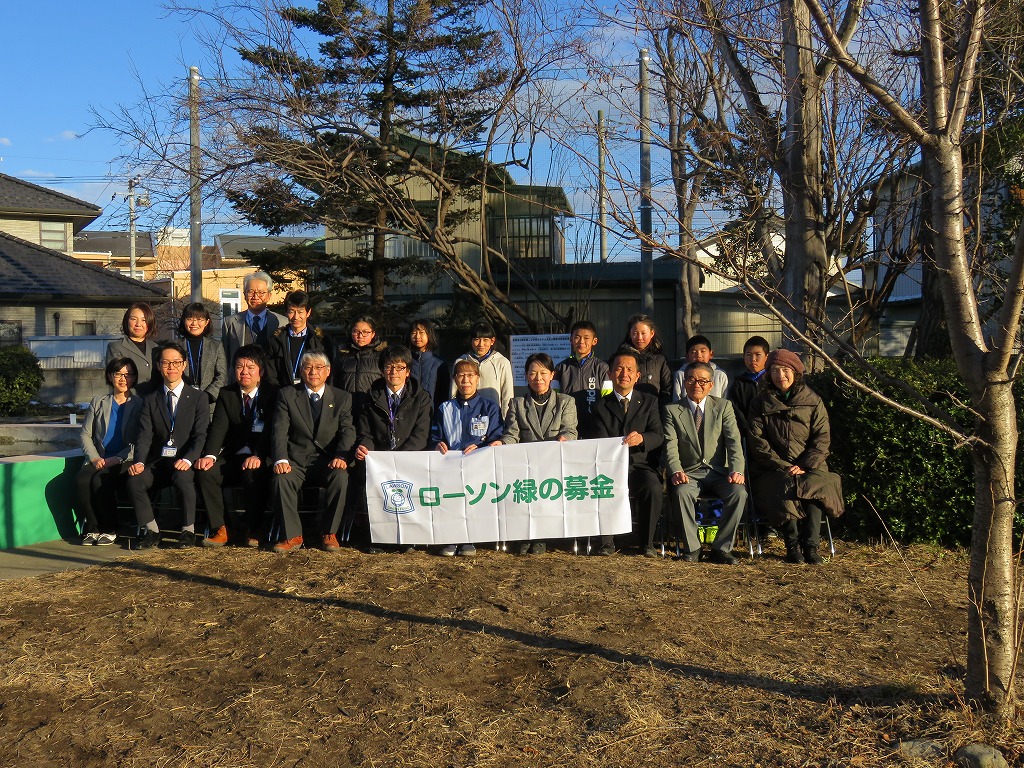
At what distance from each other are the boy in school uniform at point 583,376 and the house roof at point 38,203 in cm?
2642

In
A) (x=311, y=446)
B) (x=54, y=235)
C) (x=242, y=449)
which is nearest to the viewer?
(x=311, y=446)

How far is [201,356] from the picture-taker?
8695 mm

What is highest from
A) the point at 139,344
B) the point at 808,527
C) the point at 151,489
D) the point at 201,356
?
the point at 139,344

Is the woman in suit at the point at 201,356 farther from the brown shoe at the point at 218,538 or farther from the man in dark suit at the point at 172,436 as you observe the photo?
the brown shoe at the point at 218,538

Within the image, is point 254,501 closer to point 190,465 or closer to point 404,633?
point 190,465

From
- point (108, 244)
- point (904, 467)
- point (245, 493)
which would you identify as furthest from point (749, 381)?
point (108, 244)

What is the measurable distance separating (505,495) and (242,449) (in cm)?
250

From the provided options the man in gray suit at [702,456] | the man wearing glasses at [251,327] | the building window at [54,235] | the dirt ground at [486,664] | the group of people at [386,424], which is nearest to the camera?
the dirt ground at [486,664]

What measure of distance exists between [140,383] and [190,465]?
112 cm

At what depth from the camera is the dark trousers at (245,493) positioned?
315 inches

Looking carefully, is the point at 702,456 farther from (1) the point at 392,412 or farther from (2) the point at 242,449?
(2) the point at 242,449

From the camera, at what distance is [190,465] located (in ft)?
26.5

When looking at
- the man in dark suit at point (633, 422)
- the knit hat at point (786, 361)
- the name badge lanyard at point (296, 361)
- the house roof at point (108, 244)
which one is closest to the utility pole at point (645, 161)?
Answer: the man in dark suit at point (633, 422)

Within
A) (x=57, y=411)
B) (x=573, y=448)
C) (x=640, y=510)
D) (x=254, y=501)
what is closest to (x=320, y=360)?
(x=254, y=501)
